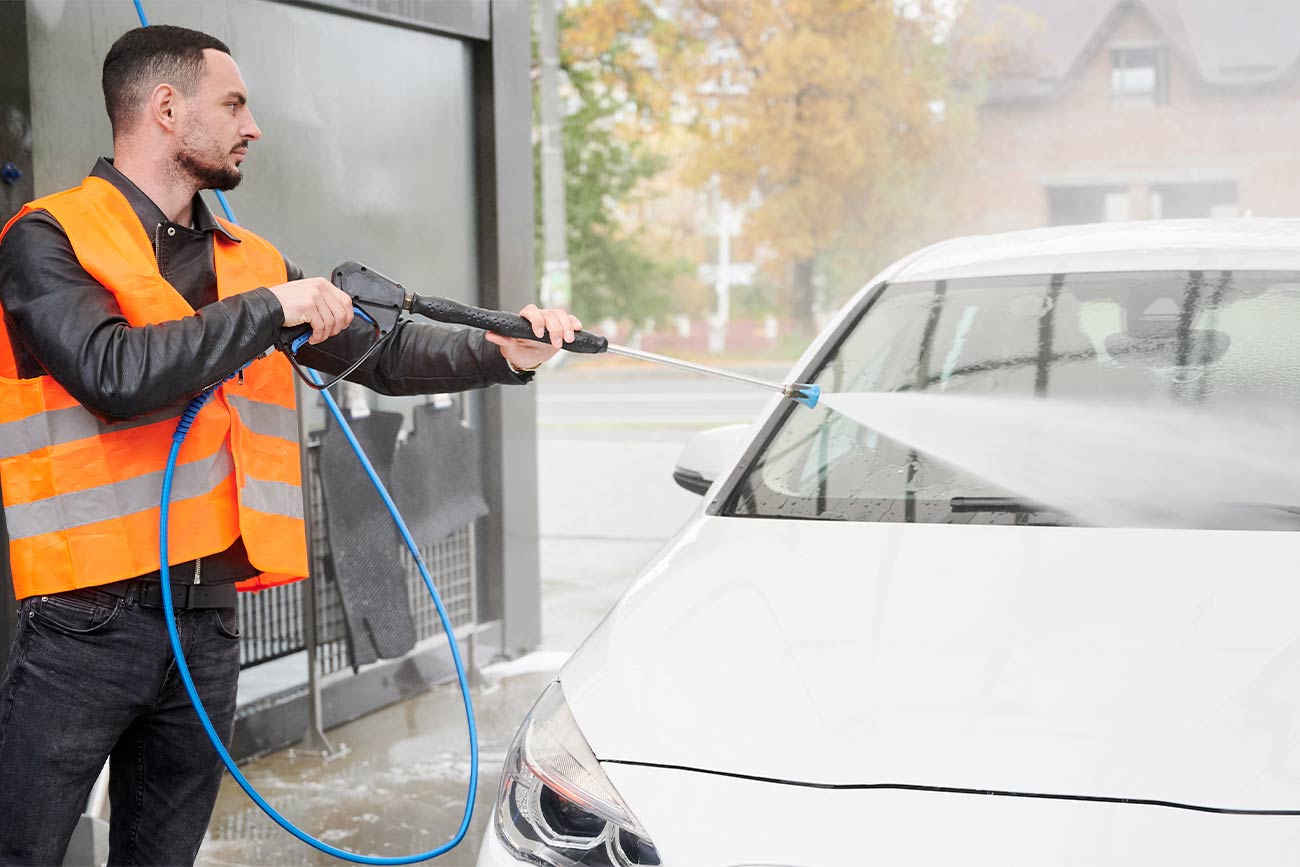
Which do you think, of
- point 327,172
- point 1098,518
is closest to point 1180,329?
point 1098,518

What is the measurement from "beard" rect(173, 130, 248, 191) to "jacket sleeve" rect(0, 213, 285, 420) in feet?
0.82

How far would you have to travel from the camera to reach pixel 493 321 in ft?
7.22

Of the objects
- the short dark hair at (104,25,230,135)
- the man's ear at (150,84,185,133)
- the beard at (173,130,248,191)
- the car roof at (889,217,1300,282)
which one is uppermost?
the short dark hair at (104,25,230,135)

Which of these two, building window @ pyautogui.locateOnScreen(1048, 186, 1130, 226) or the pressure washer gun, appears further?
building window @ pyautogui.locateOnScreen(1048, 186, 1130, 226)

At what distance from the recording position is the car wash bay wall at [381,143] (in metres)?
3.46

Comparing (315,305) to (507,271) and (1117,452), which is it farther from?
(507,271)

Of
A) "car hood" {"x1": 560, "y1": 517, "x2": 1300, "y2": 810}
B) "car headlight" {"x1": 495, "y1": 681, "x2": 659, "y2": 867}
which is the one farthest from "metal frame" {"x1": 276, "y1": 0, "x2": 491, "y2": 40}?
"car headlight" {"x1": 495, "y1": 681, "x2": 659, "y2": 867}

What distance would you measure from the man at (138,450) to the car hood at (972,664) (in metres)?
0.58

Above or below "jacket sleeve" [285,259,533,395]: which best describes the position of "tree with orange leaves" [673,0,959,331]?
above

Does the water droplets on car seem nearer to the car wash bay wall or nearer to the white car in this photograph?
the white car

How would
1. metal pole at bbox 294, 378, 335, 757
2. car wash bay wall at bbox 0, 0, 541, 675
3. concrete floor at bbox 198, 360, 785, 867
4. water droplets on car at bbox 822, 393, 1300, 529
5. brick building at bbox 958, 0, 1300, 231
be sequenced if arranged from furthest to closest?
1. brick building at bbox 958, 0, 1300, 231
2. metal pole at bbox 294, 378, 335, 757
3. concrete floor at bbox 198, 360, 785, 867
4. car wash bay wall at bbox 0, 0, 541, 675
5. water droplets on car at bbox 822, 393, 1300, 529

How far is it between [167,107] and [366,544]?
249cm

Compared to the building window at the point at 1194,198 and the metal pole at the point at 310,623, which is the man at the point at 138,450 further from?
the building window at the point at 1194,198

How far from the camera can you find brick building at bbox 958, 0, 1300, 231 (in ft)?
35.1
